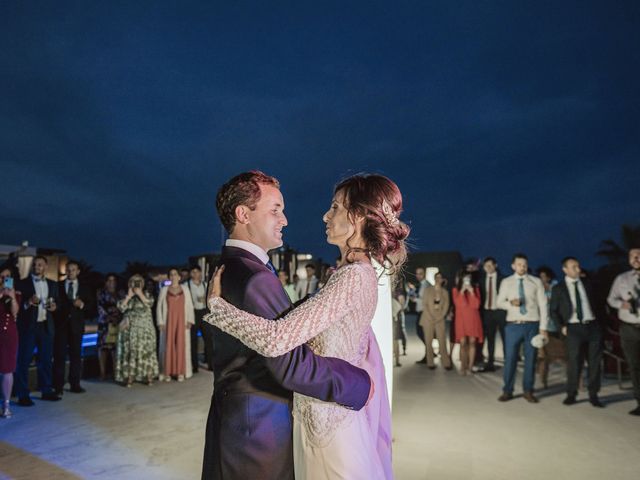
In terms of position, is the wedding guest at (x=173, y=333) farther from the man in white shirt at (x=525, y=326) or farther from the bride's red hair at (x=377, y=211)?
the bride's red hair at (x=377, y=211)

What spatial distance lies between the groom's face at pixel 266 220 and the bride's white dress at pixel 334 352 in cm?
28

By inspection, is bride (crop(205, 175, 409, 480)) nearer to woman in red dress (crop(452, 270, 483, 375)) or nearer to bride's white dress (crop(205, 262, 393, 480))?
bride's white dress (crop(205, 262, 393, 480))

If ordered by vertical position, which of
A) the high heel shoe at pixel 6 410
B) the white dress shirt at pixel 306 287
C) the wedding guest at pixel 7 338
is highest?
the white dress shirt at pixel 306 287

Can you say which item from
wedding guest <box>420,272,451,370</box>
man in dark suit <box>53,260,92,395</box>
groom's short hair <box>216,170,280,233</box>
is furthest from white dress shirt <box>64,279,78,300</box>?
groom's short hair <box>216,170,280,233</box>

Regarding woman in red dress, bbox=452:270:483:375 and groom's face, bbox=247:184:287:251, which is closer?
groom's face, bbox=247:184:287:251

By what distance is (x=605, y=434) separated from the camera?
14.4 feet

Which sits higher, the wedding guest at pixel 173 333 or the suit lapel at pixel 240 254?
the suit lapel at pixel 240 254

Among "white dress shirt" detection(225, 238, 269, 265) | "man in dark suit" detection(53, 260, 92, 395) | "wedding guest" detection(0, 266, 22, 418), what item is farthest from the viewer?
"man in dark suit" detection(53, 260, 92, 395)

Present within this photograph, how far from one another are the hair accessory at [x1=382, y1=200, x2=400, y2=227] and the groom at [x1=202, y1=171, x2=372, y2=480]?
444 mm

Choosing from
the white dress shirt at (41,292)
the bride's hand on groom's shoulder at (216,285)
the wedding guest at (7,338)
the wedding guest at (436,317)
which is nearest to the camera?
the bride's hand on groom's shoulder at (216,285)

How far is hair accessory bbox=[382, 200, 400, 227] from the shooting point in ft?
5.49

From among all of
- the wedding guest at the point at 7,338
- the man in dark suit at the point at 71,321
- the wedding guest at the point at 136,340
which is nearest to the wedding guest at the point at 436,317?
the wedding guest at the point at 136,340

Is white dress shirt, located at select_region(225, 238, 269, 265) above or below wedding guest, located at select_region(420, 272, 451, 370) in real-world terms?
above

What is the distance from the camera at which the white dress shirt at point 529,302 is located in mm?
5688
